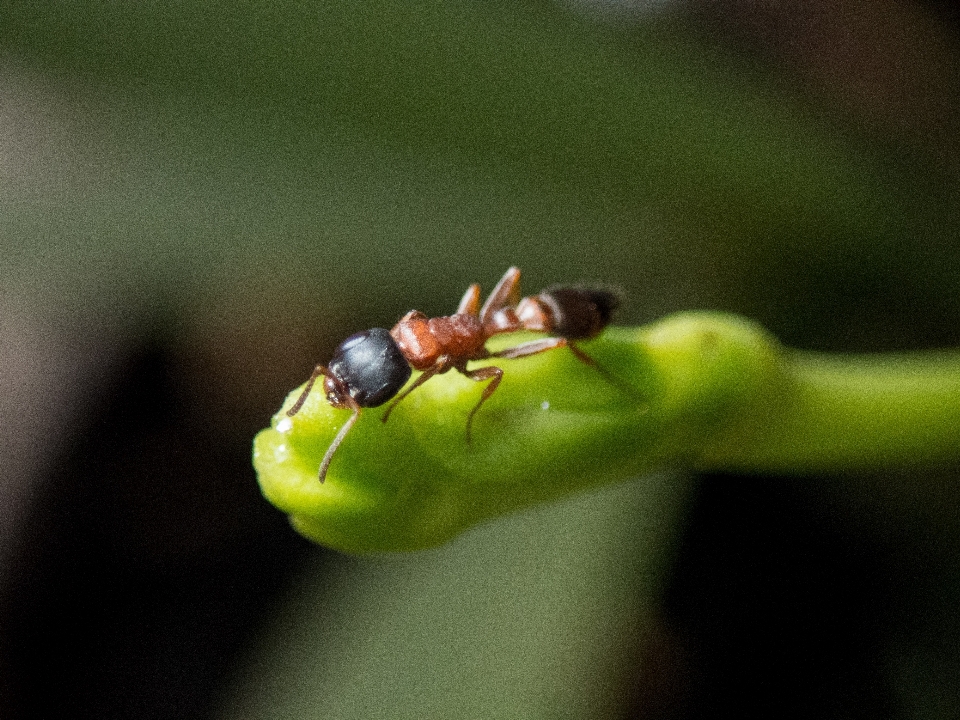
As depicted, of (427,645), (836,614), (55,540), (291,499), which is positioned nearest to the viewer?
(291,499)

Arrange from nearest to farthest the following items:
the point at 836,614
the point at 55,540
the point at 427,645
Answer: the point at 427,645 < the point at 836,614 < the point at 55,540

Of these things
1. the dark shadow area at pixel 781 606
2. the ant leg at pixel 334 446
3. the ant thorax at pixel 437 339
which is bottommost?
the dark shadow area at pixel 781 606

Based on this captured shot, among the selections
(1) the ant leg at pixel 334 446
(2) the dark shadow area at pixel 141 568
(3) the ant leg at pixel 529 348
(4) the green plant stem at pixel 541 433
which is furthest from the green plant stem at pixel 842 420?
(2) the dark shadow area at pixel 141 568

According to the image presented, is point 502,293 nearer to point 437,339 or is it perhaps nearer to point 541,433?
point 437,339

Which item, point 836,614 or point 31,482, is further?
point 31,482

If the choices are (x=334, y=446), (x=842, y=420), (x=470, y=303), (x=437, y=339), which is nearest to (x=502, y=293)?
(x=470, y=303)

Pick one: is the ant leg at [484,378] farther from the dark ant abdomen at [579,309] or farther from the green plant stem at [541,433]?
the dark ant abdomen at [579,309]

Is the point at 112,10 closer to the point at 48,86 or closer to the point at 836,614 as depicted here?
the point at 48,86

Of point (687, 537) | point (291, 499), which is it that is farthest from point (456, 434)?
point (687, 537)

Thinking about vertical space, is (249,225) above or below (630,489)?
above
